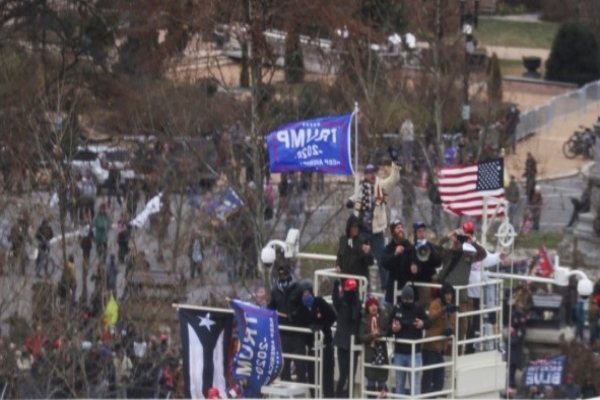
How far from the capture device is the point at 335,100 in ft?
172

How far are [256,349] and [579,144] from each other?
4193 centimetres

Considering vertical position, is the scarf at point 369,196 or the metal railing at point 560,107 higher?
the scarf at point 369,196

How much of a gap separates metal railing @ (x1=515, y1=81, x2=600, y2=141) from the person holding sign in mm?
41519

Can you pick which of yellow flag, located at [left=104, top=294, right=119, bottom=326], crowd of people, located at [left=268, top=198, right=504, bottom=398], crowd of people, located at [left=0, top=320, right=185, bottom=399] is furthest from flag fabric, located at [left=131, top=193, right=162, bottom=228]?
crowd of people, located at [left=268, top=198, right=504, bottom=398]

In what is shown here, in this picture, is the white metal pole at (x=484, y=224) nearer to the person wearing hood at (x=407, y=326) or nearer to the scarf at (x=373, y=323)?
the person wearing hood at (x=407, y=326)

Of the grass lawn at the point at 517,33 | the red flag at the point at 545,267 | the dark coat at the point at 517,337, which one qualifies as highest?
the grass lawn at the point at 517,33

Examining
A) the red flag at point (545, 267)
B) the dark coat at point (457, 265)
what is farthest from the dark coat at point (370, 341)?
the red flag at point (545, 267)

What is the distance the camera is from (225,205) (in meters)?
44.1

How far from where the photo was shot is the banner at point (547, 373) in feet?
120

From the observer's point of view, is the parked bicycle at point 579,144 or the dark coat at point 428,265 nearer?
the dark coat at point 428,265

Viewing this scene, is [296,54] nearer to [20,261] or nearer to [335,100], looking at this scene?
[335,100]

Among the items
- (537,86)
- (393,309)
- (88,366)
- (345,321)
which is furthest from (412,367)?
(537,86)

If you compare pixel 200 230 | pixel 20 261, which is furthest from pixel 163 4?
pixel 20 261

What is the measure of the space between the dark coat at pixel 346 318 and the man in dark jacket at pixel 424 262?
31.3 inches
